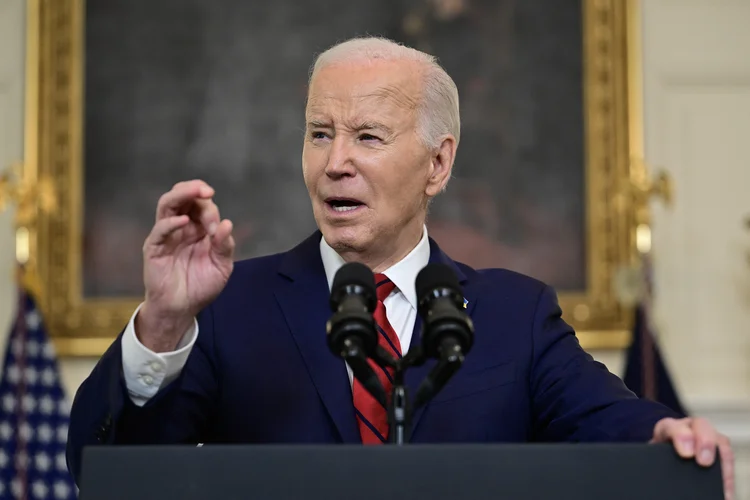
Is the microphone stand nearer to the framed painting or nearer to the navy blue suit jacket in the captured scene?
the navy blue suit jacket

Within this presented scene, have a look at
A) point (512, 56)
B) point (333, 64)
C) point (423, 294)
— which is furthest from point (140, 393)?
point (512, 56)

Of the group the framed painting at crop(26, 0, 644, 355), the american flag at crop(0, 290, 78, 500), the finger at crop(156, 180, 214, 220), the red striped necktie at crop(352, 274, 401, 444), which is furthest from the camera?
the framed painting at crop(26, 0, 644, 355)

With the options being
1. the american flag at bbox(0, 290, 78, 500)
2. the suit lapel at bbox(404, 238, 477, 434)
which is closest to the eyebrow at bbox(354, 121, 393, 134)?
the suit lapel at bbox(404, 238, 477, 434)

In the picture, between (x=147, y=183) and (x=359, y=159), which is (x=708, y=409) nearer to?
(x=147, y=183)

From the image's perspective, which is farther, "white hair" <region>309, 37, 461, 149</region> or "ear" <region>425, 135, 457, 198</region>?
"ear" <region>425, 135, 457, 198</region>

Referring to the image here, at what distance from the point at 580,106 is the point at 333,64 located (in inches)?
147

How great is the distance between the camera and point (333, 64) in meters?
2.70

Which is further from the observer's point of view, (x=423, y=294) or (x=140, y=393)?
(x=140, y=393)

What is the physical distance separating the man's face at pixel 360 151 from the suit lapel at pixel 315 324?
0.12 m

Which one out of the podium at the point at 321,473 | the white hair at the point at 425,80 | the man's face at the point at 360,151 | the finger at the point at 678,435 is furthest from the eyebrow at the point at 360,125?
the podium at the point at 321,473

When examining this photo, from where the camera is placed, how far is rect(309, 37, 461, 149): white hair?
8.93ft

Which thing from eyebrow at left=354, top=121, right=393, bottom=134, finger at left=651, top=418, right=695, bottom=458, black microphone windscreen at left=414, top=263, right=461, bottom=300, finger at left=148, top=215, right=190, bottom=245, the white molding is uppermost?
eyebrow at left=354, top=121, right=393, bottom=134

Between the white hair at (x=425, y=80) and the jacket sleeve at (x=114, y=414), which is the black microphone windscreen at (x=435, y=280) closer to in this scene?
the jacket sleeve at (x=114, y=414)

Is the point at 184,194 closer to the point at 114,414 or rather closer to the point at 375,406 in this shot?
the point at 114,414
